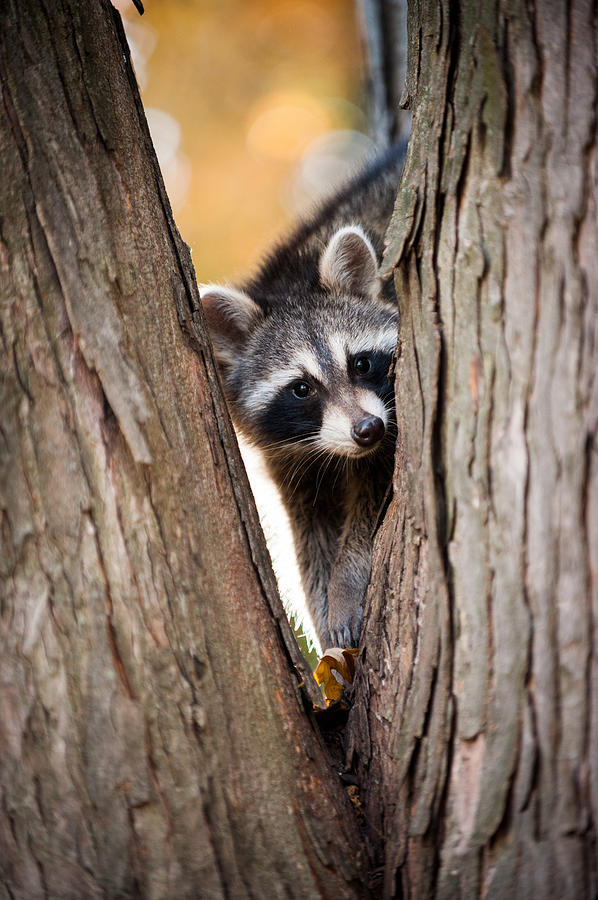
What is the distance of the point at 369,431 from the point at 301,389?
0.72 m

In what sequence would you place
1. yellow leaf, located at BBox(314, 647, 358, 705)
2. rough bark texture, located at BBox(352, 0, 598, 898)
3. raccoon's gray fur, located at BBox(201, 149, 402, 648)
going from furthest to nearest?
raccoon's gray fur, located at BBox(201, 149, 402, 648), yellow leaf, located at BBox(314, 647, 358, 705), rough bark texture, located at BBox(352, 0, 598, 898)

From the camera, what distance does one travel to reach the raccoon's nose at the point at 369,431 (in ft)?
10.4

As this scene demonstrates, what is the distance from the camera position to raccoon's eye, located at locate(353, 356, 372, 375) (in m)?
3.73

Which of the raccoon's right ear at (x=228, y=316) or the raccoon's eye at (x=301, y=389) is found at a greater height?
the raccoon's right ear at (x=228, y=316)

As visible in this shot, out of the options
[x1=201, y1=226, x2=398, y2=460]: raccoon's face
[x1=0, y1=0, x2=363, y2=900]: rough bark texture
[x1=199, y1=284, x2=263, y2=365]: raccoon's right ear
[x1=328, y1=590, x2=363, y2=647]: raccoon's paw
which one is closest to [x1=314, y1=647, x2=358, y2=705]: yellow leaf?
[x1=328, y1=590, x2=363, y2=647]: raccoon's paw

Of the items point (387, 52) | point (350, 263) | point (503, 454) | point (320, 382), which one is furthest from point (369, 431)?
point (387, 52)

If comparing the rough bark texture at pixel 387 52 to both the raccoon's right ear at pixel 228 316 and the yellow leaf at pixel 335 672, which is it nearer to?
the raccoon's right ear at pixel 228 316

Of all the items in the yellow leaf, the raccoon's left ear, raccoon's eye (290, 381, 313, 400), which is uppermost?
the raccoon's left ear

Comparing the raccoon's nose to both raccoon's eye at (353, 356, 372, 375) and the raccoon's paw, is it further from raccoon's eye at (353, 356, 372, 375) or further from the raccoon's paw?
the raccoon's paw

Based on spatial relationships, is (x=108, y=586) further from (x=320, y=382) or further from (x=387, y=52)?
(x=387, y=52)

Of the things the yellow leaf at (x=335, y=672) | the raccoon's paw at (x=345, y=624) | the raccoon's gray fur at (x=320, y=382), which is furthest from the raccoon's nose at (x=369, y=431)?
the yellow leaf at (x=335, y=672)

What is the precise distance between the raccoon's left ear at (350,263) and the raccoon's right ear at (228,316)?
1.33ft

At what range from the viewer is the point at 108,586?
5.34 ft

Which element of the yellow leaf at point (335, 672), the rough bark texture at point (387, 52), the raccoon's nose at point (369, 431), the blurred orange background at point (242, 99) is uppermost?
the blurred orange background at point (242, 99)
